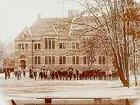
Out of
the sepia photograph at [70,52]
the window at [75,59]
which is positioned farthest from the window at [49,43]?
the window at [75,59]

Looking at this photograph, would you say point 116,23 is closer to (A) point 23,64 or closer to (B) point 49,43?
(B) point 49,43

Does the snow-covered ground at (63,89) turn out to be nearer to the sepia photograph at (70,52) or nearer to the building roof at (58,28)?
the sepia photograph at (70,52)

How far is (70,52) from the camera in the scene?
1162 mm

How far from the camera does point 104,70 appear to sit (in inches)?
45.9

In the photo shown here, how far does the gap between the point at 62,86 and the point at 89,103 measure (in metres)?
0.14

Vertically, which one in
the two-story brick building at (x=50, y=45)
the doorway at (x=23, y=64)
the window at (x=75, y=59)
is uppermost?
the two-story brick building at (x=50, y=45)

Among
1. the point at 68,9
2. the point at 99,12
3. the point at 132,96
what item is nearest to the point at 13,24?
the point at 68,9

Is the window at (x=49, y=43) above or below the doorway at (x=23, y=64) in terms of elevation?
above

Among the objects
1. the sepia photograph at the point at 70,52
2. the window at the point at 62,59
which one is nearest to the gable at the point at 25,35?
the sepia photograph at the point at 70,52

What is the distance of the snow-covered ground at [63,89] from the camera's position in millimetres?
1158

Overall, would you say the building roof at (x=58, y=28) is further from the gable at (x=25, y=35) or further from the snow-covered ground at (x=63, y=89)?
the snow-covered ground at (x=63, y=89)

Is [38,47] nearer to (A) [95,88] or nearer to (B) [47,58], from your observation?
(B) [47,58]

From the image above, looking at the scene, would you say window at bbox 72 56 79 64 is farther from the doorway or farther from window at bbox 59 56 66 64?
the doorway

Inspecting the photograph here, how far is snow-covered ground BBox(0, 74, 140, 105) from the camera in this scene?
3.80ft
